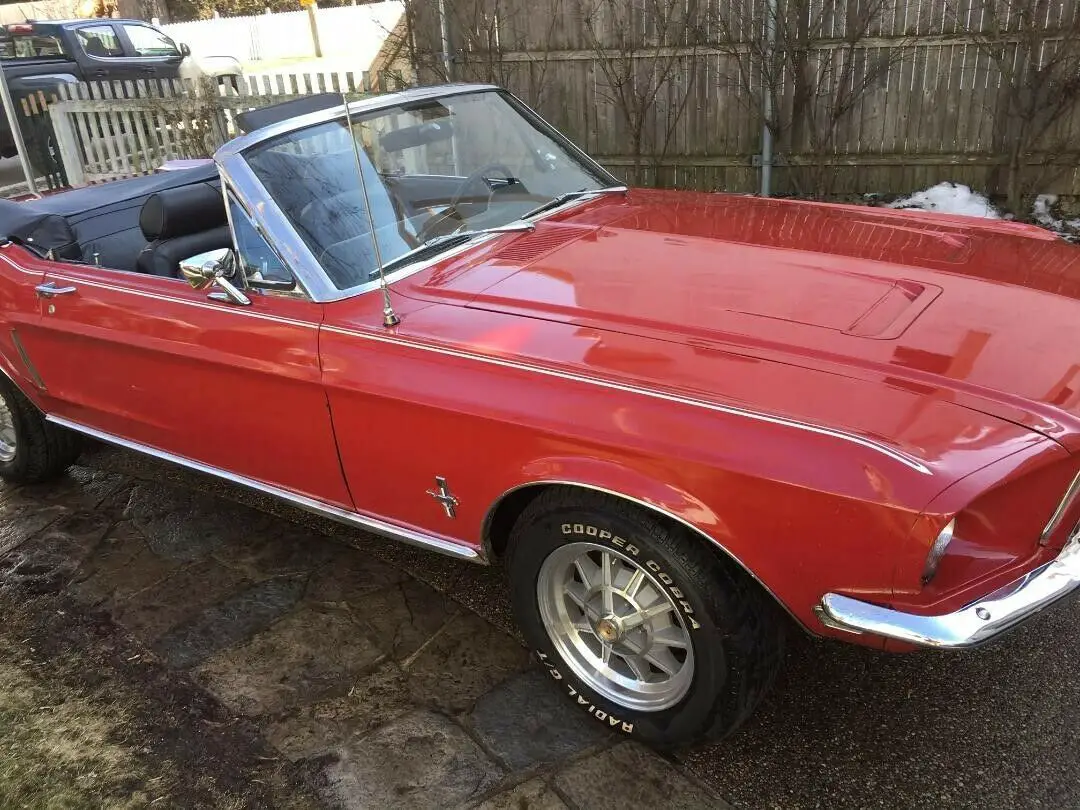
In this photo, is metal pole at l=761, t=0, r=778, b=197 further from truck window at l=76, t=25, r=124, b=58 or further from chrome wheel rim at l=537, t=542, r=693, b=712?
truck window at l=76, t=25, r=124, b=58

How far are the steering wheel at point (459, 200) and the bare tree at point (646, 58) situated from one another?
487 cm

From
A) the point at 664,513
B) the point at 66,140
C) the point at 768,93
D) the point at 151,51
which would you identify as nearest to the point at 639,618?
the point at 664,513

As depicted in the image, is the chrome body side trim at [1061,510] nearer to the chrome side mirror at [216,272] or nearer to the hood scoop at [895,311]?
the hood scoop at [895,311]

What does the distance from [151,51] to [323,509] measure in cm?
1331

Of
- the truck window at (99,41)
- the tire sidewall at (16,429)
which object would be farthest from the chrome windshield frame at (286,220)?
the truck window at (99,41)

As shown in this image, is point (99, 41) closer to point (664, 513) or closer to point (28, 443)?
point (28, 443)

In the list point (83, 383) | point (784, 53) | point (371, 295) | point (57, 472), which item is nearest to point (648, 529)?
point (371, 295)

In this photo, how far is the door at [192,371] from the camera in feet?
8.84

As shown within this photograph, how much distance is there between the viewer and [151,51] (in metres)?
13.4

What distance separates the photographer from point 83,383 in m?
3.43

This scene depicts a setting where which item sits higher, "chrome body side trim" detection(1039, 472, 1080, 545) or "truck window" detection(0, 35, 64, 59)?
"truck window" detection(0, 35, 64, 59)

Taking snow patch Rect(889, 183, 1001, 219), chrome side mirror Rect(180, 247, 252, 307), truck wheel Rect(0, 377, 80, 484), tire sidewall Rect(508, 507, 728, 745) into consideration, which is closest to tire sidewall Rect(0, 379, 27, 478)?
truck wheel Rect(0, 377, 80, 484)

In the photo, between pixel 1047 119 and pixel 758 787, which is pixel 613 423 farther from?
pixel 1047 119

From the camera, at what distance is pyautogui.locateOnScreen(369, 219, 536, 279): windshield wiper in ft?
9.21
